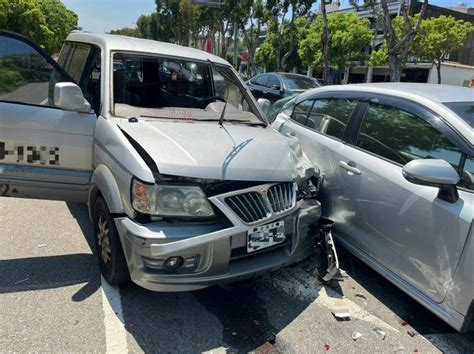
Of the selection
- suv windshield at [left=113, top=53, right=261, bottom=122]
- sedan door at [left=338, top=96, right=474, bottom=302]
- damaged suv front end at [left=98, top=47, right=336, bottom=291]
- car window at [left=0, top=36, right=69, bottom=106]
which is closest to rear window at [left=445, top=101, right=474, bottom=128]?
sedan door at [left=338, top=96, right=474, bottom=302]

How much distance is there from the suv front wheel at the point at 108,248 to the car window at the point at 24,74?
1067 mm

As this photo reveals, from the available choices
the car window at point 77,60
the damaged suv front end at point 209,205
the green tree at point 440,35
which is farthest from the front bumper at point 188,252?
the green tree at point 440,35

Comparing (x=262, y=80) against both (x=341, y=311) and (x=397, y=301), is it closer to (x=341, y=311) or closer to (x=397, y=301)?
(x=397, y=301)

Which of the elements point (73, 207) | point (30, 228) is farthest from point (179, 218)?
point (73, 207)

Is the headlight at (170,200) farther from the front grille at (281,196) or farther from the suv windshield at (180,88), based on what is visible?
the suv windshield at (180,88)

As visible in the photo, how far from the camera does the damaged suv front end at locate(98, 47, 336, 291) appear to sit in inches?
102

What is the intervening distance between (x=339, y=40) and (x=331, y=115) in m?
24.9

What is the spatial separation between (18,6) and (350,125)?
22.7m

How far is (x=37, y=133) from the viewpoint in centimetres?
336

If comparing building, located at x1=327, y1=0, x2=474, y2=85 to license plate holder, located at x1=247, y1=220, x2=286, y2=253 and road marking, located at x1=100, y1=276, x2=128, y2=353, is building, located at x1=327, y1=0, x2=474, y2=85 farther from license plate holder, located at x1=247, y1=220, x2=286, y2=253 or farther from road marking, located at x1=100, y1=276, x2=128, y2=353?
road marking, located at x1=100, y1=276, x2=128, y2=353

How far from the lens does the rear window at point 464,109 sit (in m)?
2.88

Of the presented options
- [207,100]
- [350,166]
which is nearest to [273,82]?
[207,100]

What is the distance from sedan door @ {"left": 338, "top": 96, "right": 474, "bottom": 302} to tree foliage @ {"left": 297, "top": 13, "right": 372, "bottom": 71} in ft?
79.4

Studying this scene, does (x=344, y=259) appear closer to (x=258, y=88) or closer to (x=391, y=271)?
(x=391, y=271)
